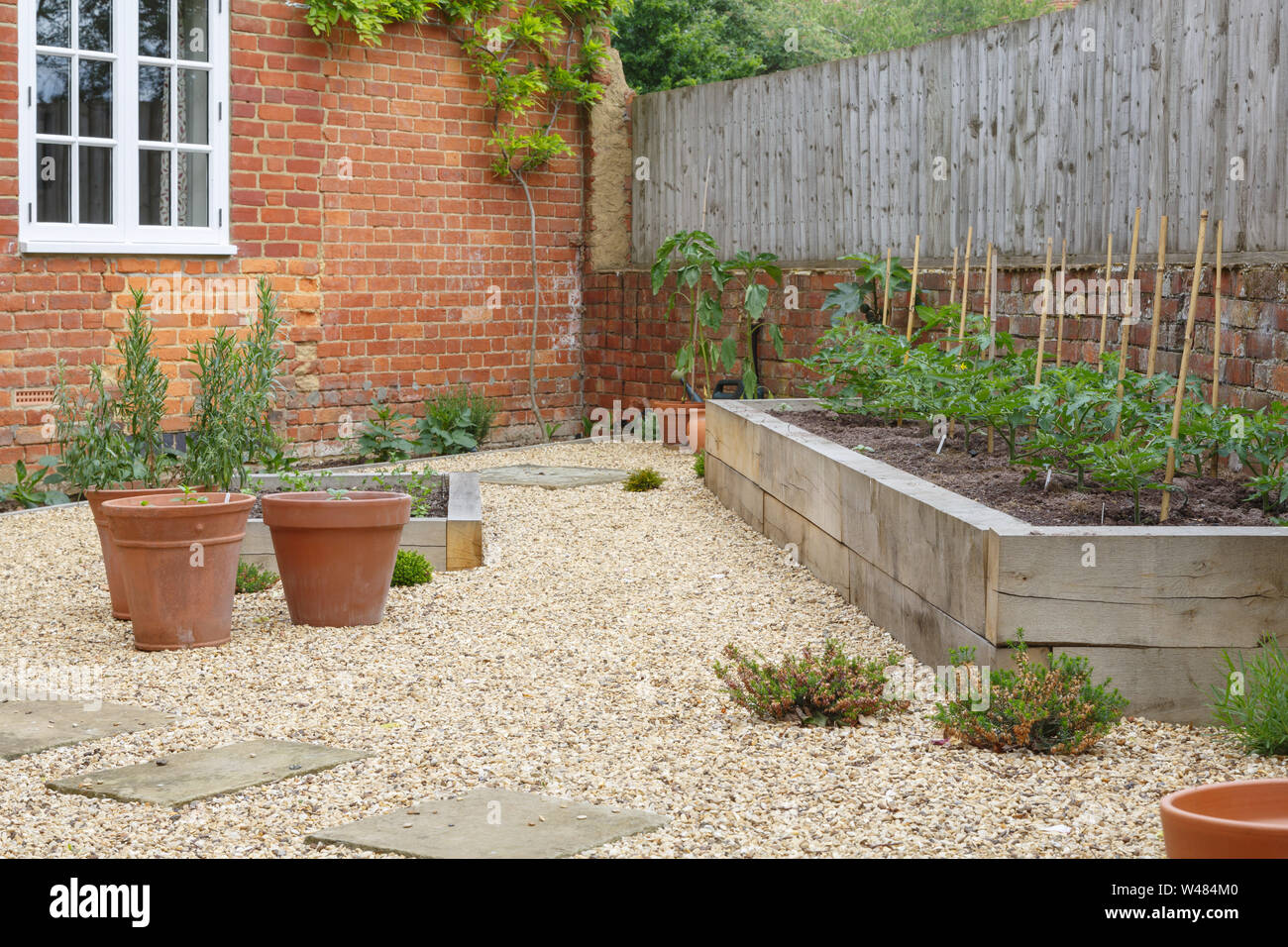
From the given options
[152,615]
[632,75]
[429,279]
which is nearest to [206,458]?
[152,615]

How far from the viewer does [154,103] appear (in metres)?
9.28

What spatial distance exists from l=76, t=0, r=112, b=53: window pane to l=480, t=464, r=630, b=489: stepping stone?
3.63 m

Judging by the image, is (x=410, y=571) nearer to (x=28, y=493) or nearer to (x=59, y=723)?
(x=59, y=723)

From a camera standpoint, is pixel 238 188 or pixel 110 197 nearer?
pixel 110 197

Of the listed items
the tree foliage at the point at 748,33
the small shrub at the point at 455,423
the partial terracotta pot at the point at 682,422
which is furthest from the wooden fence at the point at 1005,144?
the small shrub at the point at 455,423

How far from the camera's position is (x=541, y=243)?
11719 millimetres

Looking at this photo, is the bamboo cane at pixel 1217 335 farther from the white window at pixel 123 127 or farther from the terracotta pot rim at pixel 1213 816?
the white window at pixel 123 127

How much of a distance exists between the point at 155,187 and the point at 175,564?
17.6 ft

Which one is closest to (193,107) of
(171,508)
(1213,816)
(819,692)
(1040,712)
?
(171,508)

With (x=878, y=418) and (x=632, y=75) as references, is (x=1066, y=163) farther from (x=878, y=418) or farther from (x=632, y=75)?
(x=632, y=75)

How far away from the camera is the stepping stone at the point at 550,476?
8859 mm

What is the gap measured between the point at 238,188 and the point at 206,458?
4.46 metres

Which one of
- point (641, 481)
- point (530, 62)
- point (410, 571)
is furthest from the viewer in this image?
point (530, 62)
